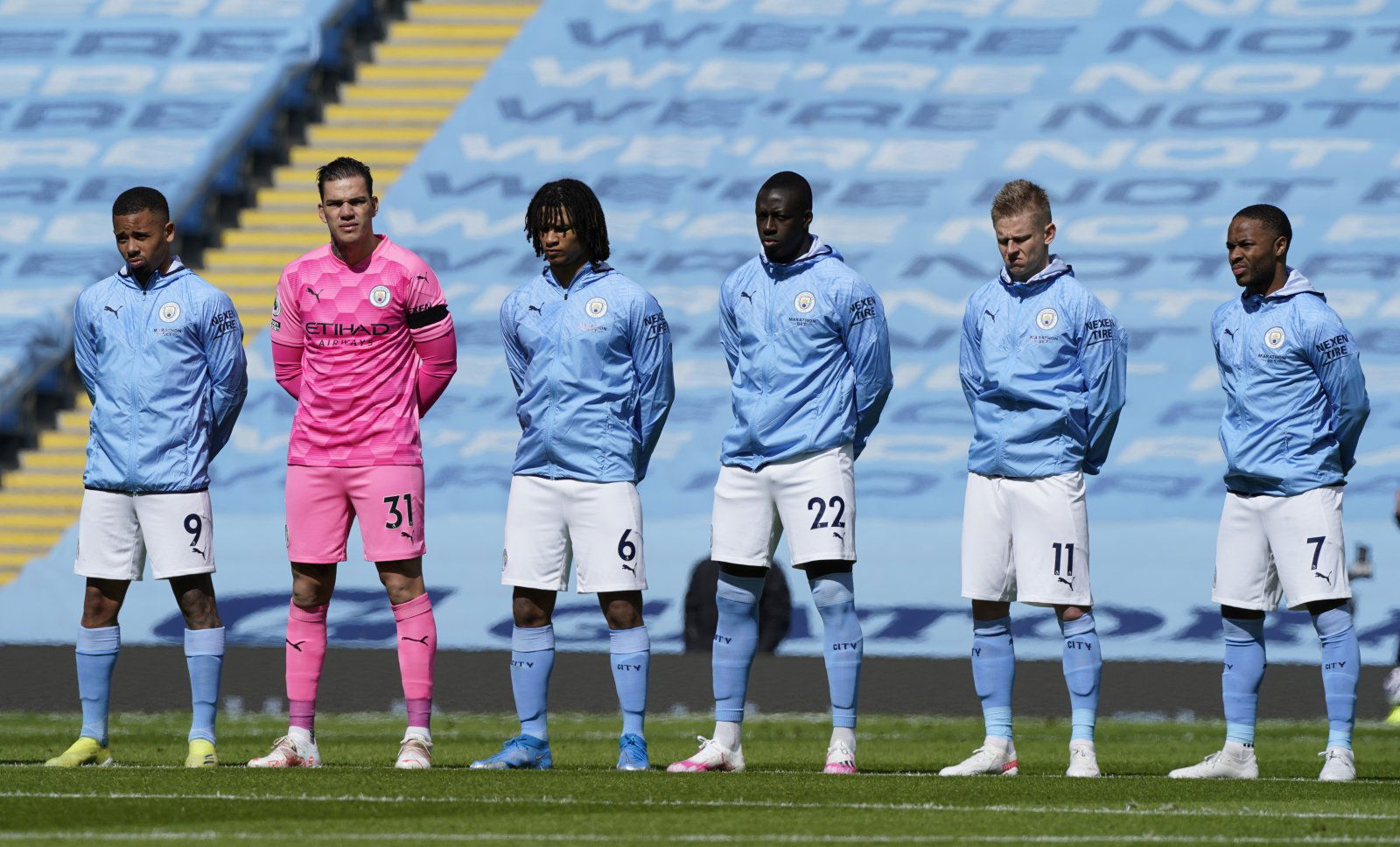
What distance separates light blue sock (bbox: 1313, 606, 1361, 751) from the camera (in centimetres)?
814

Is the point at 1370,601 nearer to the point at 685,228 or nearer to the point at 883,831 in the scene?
the point at 685,228

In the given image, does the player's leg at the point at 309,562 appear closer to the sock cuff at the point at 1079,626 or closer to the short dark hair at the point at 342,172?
the short dark hair at the point at 342,172

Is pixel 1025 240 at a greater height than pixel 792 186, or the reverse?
pixel 792 186

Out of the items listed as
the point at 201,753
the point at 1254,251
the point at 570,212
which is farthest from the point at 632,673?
the point at 1254,251

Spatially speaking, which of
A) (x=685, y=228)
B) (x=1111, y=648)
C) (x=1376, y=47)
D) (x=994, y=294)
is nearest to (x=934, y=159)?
(x=685, y=228)

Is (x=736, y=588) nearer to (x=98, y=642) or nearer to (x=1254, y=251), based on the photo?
(x=1254, y=251)

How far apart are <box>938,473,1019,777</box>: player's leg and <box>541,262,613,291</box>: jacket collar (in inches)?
60.0

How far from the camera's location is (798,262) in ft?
26.8

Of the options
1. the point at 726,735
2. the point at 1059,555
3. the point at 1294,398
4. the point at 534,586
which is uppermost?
the point at 1294,398

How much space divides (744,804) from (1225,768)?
7.47 ft

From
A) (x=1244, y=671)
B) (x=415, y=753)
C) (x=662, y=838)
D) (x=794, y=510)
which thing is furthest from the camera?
(x=1244, y=671)

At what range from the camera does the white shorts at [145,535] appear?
8102mm

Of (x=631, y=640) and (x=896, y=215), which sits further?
(x=896, y=215)

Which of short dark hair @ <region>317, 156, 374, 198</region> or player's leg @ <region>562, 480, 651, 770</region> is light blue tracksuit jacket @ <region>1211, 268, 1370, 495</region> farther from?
short dark hair @ <region>317, 156, 374, 198</region>
